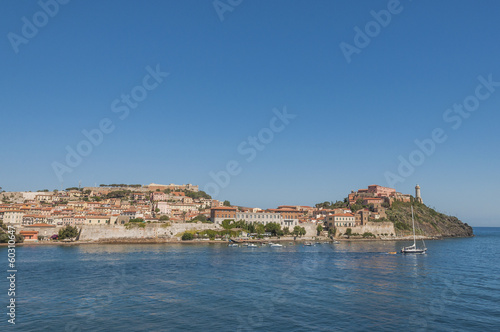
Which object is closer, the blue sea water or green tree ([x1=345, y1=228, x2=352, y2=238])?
the blue sea water

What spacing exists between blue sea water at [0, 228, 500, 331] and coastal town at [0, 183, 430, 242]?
2689cm

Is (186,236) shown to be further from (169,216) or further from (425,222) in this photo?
(425,222)

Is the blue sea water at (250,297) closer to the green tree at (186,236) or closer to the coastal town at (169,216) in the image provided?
the green tree at (186,236)

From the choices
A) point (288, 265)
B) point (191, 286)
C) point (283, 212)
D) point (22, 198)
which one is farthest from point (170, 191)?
point (191, 286)

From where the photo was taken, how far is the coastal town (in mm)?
55781

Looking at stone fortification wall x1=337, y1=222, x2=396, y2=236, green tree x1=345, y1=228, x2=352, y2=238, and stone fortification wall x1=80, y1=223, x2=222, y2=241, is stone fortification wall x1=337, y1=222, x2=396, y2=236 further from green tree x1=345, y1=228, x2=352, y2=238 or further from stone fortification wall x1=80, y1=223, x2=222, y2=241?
stone fortification wall x1=80, y1=223, x2=222, y2=241

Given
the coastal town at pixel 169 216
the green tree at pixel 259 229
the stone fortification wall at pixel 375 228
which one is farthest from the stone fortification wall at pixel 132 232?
the stone fortification wall at pixel 375 228

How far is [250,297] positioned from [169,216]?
57.0 meters

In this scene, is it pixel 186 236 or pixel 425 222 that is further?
pixel 425 222

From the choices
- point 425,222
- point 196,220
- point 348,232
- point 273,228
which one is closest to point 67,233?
point 196,220

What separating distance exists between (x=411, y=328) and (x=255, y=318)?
246 inches

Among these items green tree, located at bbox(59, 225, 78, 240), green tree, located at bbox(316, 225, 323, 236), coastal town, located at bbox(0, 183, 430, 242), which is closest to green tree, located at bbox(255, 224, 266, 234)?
coastal town, located at bbox(0, 183, 430, 242)

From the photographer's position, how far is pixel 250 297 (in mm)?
18594

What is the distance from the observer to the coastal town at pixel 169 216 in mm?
55781
